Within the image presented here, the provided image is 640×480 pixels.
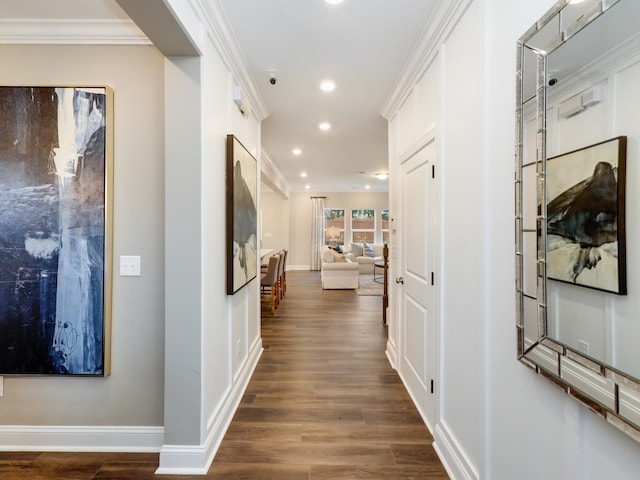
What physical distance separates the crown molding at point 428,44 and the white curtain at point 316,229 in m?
7.39

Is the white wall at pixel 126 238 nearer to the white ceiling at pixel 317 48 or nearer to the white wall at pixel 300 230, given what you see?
the white ceiling at pixel 317 48

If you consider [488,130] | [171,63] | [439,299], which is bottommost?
[439,299]

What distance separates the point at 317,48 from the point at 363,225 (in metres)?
8.67

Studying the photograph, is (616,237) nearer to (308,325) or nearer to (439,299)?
(439,299)

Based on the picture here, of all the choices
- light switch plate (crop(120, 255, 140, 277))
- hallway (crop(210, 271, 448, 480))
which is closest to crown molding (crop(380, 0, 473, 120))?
light switch plate (crop(120, 255, 140, 277))

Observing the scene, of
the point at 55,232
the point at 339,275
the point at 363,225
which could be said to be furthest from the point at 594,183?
the point at 363,225

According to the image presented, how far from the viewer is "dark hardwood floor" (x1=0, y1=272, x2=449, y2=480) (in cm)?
172

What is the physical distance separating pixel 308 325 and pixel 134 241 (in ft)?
9.76

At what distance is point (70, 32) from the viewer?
1819mm

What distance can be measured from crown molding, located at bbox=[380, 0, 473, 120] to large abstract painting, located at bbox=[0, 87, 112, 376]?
204 cm

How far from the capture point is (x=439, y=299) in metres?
1.92

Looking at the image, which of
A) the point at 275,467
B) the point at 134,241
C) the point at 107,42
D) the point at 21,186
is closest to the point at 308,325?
the point at 275,467

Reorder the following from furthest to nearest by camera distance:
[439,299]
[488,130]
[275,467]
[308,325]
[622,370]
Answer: [308,325] → [439,299] → [275,467] → [488,130] → [622,370]

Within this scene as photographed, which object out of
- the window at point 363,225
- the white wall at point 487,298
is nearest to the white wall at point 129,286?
the white wall at point 487,298
